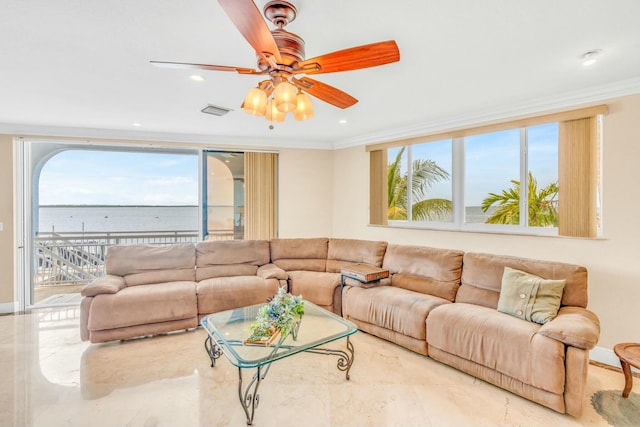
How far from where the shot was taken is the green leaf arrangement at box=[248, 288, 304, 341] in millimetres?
2197

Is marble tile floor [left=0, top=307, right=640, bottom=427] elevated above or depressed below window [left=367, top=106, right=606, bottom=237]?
below

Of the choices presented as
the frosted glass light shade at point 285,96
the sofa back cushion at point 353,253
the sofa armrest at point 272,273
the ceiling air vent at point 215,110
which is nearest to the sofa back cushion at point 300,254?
the sofa back cushion at point 353,253

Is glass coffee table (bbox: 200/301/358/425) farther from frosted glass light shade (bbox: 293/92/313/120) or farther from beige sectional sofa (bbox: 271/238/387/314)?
frosted glass light shade (bbox: 293/92/313/120)

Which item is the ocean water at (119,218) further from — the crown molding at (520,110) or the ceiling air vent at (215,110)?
the crown molding at (520,110)

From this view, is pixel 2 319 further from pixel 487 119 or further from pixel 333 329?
pixel 487 119

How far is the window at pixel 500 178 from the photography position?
2.69 m

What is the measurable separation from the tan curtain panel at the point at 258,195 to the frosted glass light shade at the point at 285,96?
3.40 metres

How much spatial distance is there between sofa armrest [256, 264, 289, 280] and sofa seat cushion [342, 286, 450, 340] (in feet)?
2.59

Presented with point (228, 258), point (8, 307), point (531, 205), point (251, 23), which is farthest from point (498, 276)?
point (8, 307)

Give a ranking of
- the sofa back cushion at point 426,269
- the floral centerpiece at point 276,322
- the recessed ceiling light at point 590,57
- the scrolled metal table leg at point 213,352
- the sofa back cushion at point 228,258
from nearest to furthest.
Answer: the recessed ceiling light at point 590,57, the floral centerpiece at point 276,322, the scrolled metal table leg at point 213,352, the sofa back cushion at point 426,269, the sofa back cushion at point 228,258

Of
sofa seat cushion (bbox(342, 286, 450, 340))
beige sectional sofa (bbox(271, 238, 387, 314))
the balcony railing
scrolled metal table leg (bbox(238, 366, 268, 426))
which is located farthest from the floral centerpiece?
the balcony railing

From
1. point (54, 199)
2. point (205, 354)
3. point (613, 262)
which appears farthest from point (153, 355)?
point (54, 199)

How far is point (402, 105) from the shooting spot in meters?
3.08

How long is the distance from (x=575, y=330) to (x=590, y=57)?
180 centimetres
